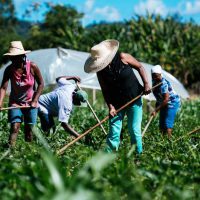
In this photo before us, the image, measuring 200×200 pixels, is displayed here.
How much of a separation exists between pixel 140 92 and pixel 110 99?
39 cm

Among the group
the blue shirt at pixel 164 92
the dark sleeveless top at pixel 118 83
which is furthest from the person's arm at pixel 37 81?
the blue shirt at pixel 164 92

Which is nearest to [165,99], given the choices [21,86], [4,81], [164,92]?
[164,92]

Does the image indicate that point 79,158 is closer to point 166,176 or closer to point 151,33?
point 166,176

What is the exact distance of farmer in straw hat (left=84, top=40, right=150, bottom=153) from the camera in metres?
6.61

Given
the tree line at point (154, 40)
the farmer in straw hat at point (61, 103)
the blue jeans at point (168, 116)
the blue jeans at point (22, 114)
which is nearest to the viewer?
the blue jeans at point (22, 114)

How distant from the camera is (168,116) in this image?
9.09 m

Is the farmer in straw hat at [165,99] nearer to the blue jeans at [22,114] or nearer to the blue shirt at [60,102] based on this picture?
the blue shirt at [60,102]

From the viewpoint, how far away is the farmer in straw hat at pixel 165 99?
28.0 feet

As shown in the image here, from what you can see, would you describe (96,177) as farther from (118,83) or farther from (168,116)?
(168,116)

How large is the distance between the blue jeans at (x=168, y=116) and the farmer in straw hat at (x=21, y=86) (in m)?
2.45

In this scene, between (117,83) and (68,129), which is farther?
(68,129)

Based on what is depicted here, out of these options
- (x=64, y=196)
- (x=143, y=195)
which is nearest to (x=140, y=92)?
(x=143, y=195)

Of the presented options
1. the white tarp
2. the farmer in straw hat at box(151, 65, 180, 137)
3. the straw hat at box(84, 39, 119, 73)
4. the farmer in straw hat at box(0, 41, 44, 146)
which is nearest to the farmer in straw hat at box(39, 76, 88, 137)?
the farmer in straw hat at box(0, 41, 44, 146)

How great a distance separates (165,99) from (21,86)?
2.35 m
